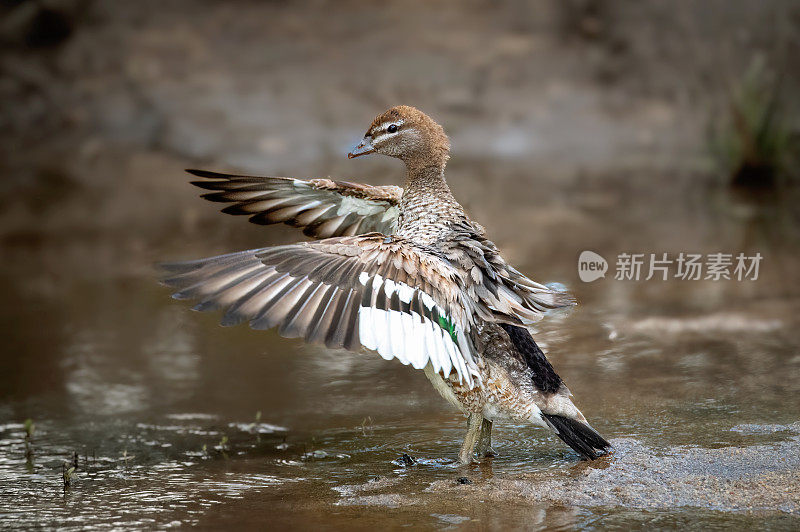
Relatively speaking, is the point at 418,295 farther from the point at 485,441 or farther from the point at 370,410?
the point at 370,410

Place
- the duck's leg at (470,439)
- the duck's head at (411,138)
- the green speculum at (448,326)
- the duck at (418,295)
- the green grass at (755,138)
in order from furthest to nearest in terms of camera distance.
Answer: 1. the green grass at (755,138)
2. the duck's head at (411,138)
3. the duck's leg at (470,439)
4. the green speculum at (448,326)
5. the duck at (418,295)

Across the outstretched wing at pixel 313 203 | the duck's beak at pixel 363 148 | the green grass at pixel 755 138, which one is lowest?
the outstretched wing at pixel 313 203

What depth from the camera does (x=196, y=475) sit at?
5.06 m

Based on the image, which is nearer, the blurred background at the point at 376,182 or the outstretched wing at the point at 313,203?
the blurred background at the point at 376,182

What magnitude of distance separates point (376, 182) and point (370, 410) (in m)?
5.68

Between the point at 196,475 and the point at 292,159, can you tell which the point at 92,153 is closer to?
the point at 292,159

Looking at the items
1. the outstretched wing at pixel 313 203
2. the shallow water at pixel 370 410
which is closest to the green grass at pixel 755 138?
the shallow water at pixel 370 410

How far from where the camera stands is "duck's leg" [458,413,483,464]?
200 inches

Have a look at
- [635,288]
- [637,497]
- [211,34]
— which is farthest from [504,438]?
[211,34]

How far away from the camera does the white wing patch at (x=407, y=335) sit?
4.51m
